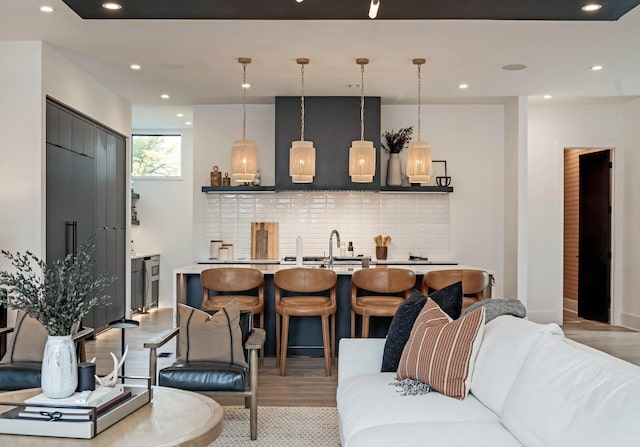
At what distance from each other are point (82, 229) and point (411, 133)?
399 cm

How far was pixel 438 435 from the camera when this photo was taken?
7.47 ft

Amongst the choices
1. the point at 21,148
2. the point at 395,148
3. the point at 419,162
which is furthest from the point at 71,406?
the point at 395,148

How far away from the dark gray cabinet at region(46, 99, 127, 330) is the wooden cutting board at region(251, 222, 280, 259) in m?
1.62

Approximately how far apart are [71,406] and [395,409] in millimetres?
1292

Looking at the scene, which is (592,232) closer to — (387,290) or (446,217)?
(446,217)

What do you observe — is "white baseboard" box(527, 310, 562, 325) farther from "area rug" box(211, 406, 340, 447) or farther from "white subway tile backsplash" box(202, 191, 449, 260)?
"area rug" box(211, 406, 340, 447)

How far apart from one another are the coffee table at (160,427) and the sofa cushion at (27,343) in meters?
1.06

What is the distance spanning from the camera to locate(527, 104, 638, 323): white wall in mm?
7895

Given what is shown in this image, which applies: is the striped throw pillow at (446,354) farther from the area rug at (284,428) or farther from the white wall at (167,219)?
the white wall at (167,219)

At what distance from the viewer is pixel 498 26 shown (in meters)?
4.61

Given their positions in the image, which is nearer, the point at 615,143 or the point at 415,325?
the point at 415,325

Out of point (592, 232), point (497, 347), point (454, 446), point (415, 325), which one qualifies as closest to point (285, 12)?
point (415, 325)

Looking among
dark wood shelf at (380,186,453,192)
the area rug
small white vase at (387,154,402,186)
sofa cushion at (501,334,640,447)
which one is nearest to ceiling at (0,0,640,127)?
small white vase at (387,154,402,186)

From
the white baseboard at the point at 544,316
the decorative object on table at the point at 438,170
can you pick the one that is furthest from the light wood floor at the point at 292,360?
the decorative object on table at the point at 438,170
